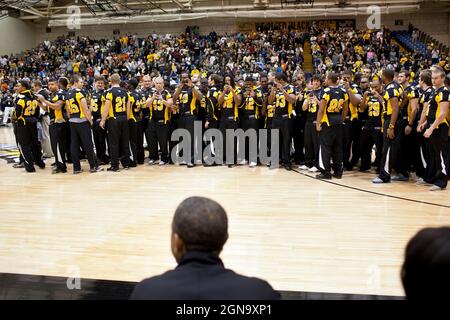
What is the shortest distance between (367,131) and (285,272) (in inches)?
191

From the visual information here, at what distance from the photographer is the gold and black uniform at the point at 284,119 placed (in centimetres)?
887

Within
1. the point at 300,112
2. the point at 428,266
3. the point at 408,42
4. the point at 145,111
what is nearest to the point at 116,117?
the point at 145,111

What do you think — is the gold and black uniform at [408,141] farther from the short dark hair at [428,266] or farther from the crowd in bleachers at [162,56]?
the crowd in bleachers at [162,56]

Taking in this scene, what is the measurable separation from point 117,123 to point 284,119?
3322 millimetres

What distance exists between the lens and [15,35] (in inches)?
1208

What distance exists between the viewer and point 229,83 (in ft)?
30.7

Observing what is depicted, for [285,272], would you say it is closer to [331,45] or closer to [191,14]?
[331,45]

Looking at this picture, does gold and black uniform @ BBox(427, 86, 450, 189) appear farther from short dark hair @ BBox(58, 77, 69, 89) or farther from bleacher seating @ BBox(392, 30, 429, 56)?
bleacher seating @ BBox(392, 30, 429, 56)

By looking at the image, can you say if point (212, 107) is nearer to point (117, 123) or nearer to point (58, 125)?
point (117, 123)

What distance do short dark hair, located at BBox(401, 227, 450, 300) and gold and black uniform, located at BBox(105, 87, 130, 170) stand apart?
8.23 metres

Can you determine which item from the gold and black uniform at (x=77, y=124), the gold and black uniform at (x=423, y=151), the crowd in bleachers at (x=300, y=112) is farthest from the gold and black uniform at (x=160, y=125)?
the gold and black uniform at (x=423, y=151)

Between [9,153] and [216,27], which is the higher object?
[216,27]

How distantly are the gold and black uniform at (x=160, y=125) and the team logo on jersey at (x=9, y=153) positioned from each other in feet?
11.2
